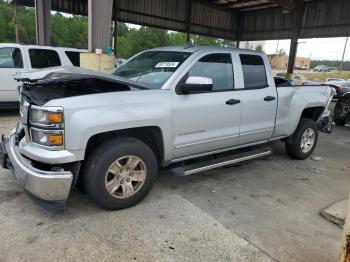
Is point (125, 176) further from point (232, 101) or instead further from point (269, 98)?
point (269, 98)

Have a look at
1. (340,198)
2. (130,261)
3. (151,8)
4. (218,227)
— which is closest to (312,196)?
(340,198)

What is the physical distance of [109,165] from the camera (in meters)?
3.41

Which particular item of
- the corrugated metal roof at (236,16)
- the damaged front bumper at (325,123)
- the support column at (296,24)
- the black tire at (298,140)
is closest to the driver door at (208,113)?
the black tire at (298,140)

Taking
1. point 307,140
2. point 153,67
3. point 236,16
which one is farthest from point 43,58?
point 236,16

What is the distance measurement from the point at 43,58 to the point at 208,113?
6.20 metres

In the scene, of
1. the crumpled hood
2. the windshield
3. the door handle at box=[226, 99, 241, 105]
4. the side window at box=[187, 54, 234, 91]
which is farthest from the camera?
the door handle at box=[226, 99, 241, 105]

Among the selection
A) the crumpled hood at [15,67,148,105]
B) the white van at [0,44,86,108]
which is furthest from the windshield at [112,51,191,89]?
the white van at [0,44,86,108]

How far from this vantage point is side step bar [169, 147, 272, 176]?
4004mm

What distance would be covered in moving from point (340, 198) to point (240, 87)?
2.05m

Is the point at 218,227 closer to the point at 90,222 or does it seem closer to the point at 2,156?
the point at 90,222

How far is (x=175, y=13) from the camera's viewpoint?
20.8 metres

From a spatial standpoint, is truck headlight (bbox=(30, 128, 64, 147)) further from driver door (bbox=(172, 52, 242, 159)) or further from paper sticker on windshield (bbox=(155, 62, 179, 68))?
paper sticker on windshield (bbox=(155, 62, 179, 68))

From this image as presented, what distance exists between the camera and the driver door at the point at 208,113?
13.0 feet

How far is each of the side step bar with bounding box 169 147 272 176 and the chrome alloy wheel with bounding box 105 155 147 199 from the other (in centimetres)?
48
